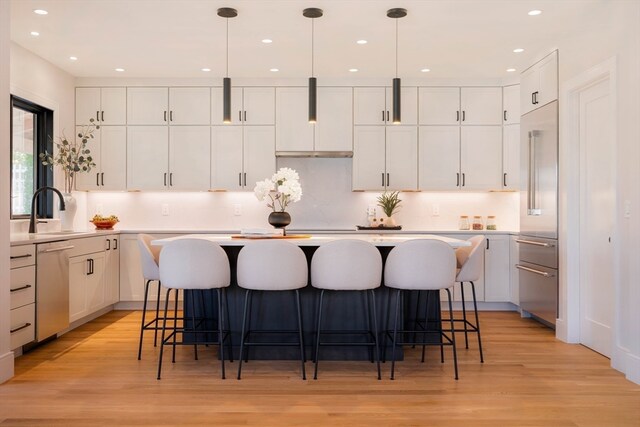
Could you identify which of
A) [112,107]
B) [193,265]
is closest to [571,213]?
[193,265]

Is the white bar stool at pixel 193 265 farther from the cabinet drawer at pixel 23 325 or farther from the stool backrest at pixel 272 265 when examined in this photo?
the cabinet drawer at pixel 23 325

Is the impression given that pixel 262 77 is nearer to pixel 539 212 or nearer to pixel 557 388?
pixel 539 212

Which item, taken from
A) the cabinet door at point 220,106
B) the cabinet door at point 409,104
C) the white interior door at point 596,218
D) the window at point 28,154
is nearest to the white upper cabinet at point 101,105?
Result: the window at point 28,154

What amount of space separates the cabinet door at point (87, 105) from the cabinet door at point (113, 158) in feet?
0.60

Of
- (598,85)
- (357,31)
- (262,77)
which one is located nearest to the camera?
(598,85)

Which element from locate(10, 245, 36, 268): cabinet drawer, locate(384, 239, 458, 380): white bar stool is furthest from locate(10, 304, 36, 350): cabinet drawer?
locate(384, 239, 458, 380): white bar stool

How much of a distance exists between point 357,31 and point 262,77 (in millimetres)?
1785

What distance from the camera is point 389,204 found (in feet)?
19.9

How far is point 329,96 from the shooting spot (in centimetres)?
595

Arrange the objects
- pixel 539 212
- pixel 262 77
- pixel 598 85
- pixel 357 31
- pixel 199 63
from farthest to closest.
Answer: pixel 262 77 → pixel 199 63 → pixel 539 212 → pixel 357 31 → pixel 598 85

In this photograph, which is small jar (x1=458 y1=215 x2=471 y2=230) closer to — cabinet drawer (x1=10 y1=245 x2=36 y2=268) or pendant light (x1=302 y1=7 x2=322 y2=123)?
pendant light (x1=302 y1=7 x2=322 y2=123)

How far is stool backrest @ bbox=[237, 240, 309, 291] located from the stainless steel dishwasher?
1.77 meters

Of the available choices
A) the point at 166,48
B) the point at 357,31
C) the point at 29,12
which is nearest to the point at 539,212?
the point at 357,31

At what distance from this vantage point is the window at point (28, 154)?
5.00 metres
